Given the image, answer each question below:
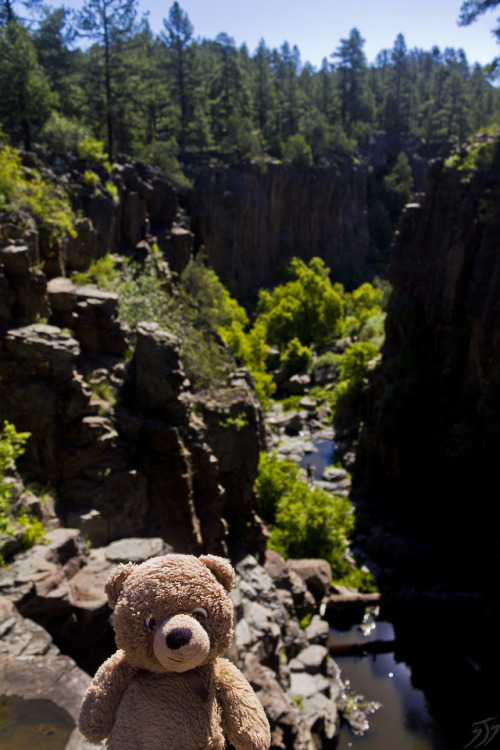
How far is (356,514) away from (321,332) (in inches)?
1094

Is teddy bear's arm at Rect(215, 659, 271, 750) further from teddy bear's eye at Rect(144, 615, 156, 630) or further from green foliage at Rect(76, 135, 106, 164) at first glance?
green foliage at Rect(76, 135, 106, 164)

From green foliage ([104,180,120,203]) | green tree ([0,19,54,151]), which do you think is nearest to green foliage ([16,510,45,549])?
green foliage ([104,180,120,203])

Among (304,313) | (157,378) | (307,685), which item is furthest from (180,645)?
(304,313)

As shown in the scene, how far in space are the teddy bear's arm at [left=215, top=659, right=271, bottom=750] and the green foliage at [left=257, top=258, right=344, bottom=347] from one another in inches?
1956

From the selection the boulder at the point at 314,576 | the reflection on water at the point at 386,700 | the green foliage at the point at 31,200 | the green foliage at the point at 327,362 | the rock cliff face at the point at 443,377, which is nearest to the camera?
the green foliage at the point at 31,200

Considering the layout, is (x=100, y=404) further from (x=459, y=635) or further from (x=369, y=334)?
(x=369, y=334)

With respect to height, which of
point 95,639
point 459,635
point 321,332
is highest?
point 95,639

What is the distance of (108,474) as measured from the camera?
12.5 m

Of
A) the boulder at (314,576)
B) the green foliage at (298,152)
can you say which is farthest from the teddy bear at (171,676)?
the green foliage at (298,152)

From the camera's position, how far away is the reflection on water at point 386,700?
16516 millimetres

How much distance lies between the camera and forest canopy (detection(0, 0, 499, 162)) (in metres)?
28.7

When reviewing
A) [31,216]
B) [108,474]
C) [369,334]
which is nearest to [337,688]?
[108,474]

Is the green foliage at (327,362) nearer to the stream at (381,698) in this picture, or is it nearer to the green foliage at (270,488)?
the green foliage at (270,488)

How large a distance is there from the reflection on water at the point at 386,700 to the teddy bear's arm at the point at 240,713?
15.9 meters
